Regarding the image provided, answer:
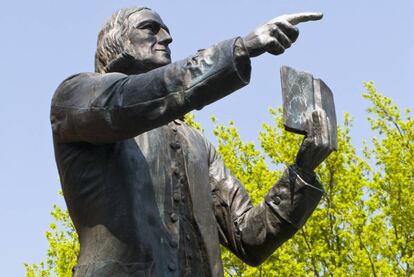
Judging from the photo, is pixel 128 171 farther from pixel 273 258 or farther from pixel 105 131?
pixel 273 258

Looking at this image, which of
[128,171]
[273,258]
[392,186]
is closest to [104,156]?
[128,171]

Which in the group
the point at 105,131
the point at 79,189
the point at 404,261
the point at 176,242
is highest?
the point at 105,131

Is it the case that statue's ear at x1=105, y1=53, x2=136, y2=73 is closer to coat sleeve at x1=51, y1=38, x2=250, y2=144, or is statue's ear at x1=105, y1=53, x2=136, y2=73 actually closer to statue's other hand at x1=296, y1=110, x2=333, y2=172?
coat sleeve at x1=51, y1=38, x2=250, y2=144

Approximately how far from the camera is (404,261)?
14.2 m

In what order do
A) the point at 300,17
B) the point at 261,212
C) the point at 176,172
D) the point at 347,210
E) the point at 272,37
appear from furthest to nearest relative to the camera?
the point at 347,210 < the point at 261,212 < the point at 176,172 < the point at 300,17 < the point at 272,37

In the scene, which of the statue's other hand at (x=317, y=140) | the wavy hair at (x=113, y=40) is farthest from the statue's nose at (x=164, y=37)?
the statue's other hand at (x=317, y=140)

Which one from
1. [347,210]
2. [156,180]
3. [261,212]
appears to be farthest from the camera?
[347,210]

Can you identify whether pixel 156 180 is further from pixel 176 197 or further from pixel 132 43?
pixel 132 43

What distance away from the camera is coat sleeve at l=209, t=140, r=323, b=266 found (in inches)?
160

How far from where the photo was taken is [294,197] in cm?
406

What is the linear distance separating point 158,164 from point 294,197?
636mm

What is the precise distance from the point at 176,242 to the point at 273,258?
412 inches

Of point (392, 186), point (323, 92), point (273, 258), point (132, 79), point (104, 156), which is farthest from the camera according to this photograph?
point (392, 186)

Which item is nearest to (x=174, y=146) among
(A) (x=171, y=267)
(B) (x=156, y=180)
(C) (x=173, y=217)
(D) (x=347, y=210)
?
(B) (x=156, y=180)
